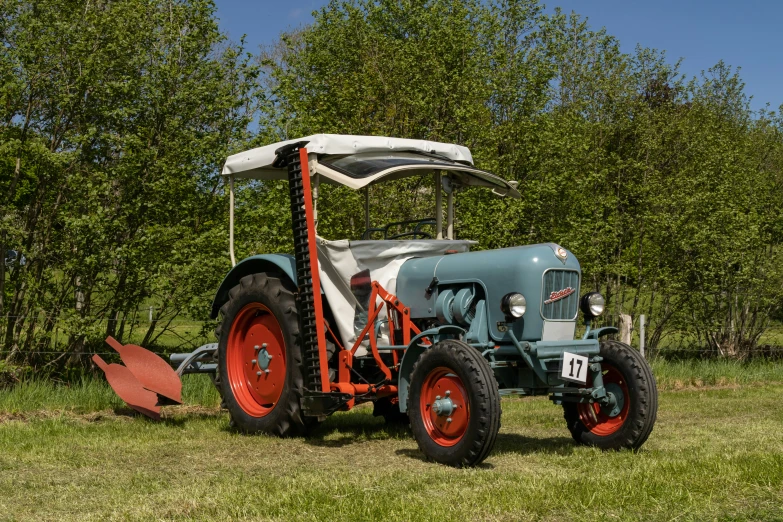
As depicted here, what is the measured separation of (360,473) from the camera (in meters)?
5.33

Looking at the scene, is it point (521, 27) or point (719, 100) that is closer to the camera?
point (521, 27)

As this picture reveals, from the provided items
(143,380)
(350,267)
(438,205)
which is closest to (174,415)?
(143,380)

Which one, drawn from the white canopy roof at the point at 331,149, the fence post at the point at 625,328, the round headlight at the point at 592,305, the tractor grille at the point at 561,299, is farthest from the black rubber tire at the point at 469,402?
the fence post at the point at 625,328

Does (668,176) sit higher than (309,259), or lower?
higher

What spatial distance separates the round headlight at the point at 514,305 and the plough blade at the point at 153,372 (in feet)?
10.9

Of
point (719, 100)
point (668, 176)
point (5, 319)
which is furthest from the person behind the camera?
point (719, 100)

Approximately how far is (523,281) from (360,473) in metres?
1.74

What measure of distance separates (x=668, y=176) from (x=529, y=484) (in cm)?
1249

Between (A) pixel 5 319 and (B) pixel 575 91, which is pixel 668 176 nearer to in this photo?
(B) pixel 575 91

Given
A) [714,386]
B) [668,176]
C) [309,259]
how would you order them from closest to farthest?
[309,259] < [714,386] < [668,176]

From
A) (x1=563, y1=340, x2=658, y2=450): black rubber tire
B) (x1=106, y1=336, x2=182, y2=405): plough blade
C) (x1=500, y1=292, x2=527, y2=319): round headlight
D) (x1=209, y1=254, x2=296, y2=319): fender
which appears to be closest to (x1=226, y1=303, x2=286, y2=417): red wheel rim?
(x1=209, y1=254, x2=296, y2=319): fender

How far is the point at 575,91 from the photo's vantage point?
1856cm

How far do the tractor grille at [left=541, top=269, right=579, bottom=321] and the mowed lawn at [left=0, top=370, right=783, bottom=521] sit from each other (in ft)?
3.13

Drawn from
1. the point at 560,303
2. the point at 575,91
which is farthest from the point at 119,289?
the point at 575,91
